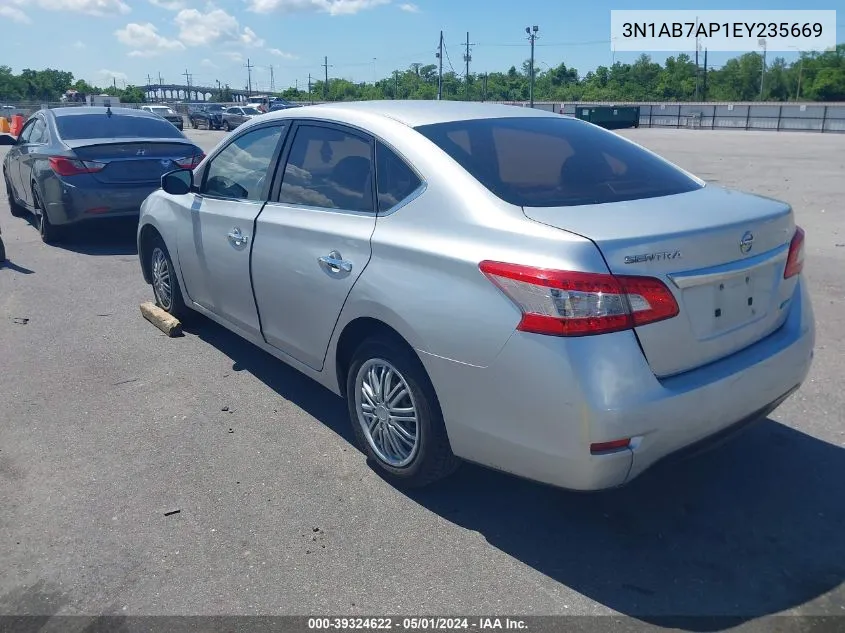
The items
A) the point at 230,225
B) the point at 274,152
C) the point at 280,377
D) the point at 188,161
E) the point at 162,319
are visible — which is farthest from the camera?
the point at 188,161

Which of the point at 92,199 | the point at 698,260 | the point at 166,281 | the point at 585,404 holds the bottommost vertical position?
the point at 166,281

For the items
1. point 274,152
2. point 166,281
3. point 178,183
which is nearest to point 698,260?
point 274,152

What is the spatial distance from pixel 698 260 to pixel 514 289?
28.3 inches

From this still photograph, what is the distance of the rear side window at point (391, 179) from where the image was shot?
11.3 feet

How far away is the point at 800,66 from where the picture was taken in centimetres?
8894

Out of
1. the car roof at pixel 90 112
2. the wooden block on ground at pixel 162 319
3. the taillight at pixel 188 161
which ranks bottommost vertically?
the wooden block on ground at pixel 162 319

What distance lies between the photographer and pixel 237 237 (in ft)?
14.7

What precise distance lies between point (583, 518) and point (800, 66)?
100910 millimetres

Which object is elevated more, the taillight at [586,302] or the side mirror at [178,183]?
the side mirror at [178,183]

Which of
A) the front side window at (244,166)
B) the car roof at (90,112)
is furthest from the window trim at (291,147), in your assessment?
the car roof at (90,112)

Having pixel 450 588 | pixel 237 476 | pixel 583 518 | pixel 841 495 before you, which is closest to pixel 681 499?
pixel 583 518

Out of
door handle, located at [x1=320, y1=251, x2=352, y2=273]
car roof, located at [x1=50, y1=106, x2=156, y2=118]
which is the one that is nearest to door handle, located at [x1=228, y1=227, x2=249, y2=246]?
door handle, located at [x1=320, y1=251, x2=352, y2=273]

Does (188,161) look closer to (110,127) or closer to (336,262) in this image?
(110,127)

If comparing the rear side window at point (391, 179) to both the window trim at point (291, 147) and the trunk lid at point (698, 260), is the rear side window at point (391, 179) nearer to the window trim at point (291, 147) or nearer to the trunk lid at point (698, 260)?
the window trim at point (291, 147)
